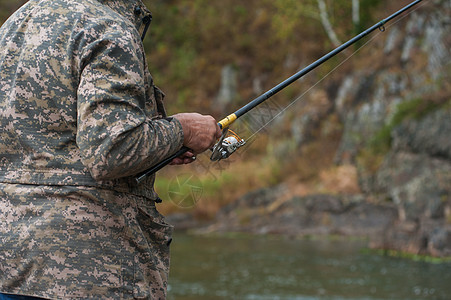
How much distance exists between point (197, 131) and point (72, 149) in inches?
14.6

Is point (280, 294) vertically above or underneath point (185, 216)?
underneath

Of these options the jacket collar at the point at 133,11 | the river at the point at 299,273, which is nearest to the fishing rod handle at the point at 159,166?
the jacket collar at the point at 133,11

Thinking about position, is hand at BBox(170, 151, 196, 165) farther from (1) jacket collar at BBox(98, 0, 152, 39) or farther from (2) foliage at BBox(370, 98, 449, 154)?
(2) foliage at BBox(370, 98, 449, 154)

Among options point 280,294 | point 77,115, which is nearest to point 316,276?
point 280,294

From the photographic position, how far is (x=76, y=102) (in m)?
1.71

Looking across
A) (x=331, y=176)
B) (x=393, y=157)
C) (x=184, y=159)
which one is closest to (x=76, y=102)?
(x=184, y=159)

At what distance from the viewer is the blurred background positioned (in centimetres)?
721

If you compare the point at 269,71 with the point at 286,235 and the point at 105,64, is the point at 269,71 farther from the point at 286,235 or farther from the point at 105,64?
the point at 105,64

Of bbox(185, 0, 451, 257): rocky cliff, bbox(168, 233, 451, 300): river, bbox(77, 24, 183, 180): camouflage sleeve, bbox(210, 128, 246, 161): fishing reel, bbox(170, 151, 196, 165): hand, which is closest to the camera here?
bbox(77, 24, 183, 180): camouflage sleeve

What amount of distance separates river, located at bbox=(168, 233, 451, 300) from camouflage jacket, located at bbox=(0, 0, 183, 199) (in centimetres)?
523

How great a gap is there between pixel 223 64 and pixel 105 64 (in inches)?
1006

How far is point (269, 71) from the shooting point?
85.1 ft

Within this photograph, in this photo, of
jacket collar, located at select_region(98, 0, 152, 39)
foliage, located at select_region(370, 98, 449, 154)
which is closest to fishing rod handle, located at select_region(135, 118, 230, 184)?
jacket collar, located at select_region(98, 0, 152, 39)

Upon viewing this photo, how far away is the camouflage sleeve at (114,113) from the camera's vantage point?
1617mm
